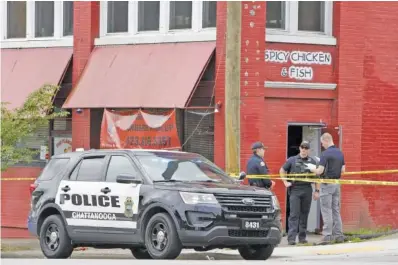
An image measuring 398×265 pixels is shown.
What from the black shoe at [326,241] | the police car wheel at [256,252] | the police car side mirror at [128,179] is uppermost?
the police car side mirror at [128,179]

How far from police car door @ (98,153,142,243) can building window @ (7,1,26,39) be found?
10888mm

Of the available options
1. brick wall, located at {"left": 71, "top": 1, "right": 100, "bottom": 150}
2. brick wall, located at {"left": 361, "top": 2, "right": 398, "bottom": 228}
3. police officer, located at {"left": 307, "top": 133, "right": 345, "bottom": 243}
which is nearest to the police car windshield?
police officer, located at {"left": 307, "top": 133, "right": 345, "bottom": 243}

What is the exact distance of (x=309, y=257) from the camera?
55.8 feet

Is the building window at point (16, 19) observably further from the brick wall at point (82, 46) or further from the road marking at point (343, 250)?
the road marking at point (343, 250)

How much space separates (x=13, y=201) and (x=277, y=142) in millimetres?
7335

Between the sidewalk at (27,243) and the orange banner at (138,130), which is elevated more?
the orange banner at (138,130)

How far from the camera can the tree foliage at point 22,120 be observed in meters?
21.9

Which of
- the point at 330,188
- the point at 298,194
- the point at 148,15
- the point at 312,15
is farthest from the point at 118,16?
the point at 330,188

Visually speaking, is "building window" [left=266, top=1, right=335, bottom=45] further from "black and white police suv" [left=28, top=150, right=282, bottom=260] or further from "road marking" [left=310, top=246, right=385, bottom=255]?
"black and white police suv" [left=28, top=150, right=282, bottom=260]

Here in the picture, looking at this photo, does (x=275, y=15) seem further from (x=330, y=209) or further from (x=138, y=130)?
(x=330, y=209)

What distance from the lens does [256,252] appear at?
53.0ft

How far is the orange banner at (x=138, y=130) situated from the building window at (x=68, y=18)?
2.85 metres

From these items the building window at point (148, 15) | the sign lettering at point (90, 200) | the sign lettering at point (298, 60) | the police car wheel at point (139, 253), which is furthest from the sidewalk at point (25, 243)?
the building window at point (148, 15)

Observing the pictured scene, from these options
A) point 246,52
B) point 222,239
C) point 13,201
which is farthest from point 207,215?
point 13,201
